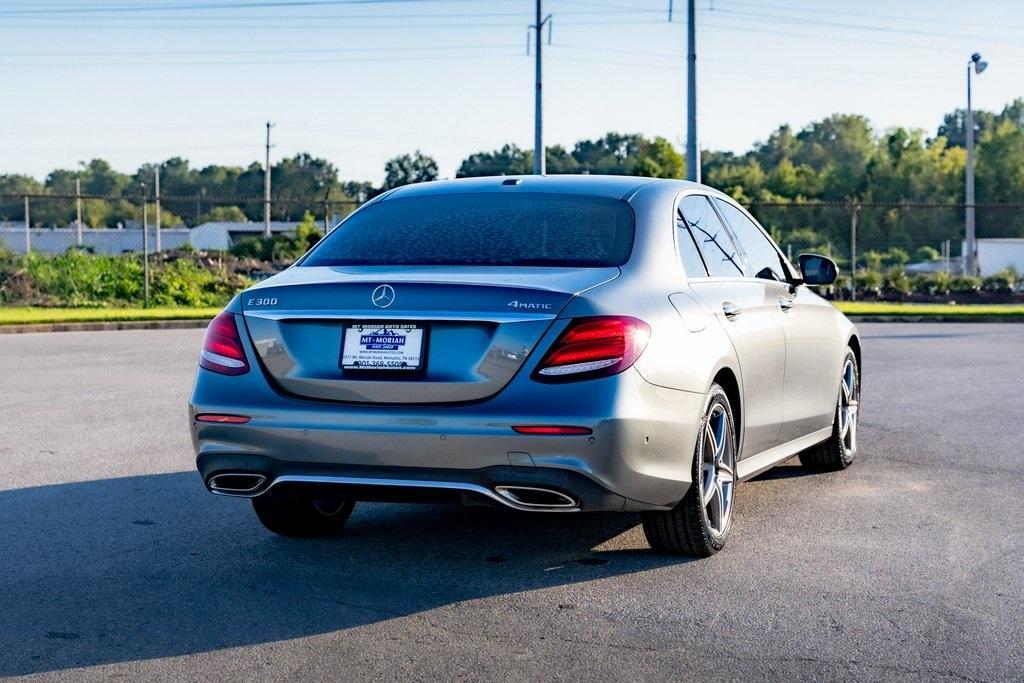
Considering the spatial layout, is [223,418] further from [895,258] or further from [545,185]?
[895,258]

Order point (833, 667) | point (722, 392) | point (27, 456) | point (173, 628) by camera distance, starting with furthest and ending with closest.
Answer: point (27, 456), point (722, 392), point (173, 628), point (833, 667)

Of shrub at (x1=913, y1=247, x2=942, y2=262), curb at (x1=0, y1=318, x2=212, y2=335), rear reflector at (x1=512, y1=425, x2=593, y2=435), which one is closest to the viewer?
rear reflector at (x1=512, y1=425, x2=593, y2=435)

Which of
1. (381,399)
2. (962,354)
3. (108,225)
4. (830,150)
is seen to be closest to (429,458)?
(381,399)

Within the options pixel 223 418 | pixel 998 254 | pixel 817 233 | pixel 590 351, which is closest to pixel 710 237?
pixel 590 351

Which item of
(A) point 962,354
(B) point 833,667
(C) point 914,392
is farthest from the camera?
(A) point 962,354

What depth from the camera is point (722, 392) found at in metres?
6.07

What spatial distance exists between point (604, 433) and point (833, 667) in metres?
1.20

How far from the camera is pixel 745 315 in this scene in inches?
255

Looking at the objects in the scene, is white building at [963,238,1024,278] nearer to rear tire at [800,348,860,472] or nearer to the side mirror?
rear tire at [800,348,860,472]

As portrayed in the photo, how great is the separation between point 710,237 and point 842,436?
2.19 meters

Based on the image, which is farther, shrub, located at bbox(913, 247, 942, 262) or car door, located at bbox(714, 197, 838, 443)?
shrub, located at bbox(913, 247, 942, 262)

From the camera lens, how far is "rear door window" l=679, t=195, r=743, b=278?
21.3 feet

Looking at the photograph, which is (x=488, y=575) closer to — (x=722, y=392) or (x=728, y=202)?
(x=722, y=392)

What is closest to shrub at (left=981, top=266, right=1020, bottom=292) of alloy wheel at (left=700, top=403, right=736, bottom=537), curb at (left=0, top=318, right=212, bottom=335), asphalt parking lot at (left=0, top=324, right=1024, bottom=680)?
curb at (left=0, top=318, right=212, bottom=335)
